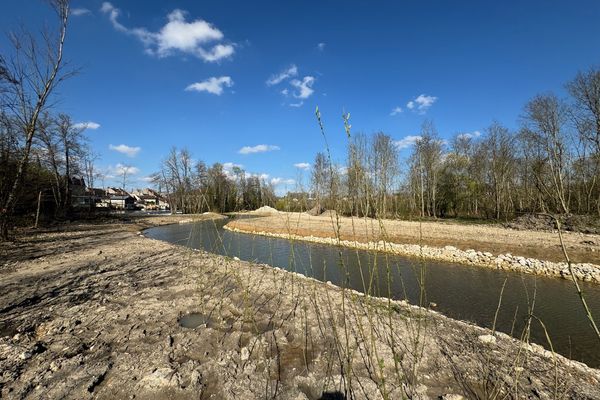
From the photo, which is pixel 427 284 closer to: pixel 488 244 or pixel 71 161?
pixel 488 244

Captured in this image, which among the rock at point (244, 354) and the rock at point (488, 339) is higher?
the rock at point (244, 354)

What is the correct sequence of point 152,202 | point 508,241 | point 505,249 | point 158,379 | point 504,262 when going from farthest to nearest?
point 152,202, point 508,241, point 505,249, point 504,262, point 158,379

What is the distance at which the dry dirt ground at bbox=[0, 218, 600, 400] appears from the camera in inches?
116

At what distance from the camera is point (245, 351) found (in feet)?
11.7

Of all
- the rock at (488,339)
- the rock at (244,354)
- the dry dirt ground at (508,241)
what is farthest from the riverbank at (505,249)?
the rock at (244,354)

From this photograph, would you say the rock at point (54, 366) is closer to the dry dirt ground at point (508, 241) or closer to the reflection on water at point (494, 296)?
the reflection on water at point (494, 296)

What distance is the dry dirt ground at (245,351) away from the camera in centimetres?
294

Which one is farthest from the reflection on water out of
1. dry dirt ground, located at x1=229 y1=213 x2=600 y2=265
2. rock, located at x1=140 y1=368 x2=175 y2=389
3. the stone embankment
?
rock, located at x1=140 y1=368 x2=175 y2=389

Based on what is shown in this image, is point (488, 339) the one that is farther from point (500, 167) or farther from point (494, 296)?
point (500, 167)

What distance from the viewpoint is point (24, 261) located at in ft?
28.7


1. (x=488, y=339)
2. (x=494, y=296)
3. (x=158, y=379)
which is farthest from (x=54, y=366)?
(x=494, y=296)

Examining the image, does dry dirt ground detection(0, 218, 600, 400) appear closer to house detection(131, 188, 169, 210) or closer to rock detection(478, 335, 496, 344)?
rock detection(478, 335, 496, 344)

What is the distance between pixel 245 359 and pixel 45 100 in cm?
1342

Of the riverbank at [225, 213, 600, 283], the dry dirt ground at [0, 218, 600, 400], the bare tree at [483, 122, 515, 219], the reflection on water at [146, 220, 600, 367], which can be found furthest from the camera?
the bare tree at [483, 122, 515, 219]
